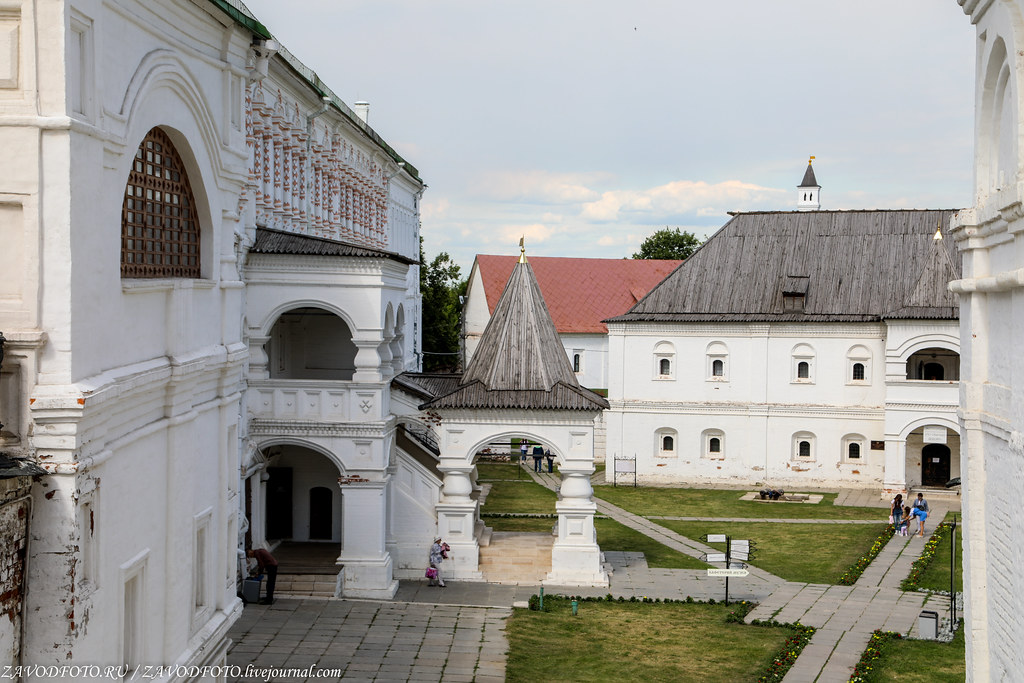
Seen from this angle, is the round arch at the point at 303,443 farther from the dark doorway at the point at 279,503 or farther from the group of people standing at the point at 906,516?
the group of people standing at the point at 906,516

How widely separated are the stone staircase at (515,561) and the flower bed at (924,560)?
814 cm

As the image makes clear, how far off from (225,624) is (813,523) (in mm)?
23633

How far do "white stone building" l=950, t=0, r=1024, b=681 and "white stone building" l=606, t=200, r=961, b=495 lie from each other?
26341mm

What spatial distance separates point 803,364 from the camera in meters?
40.2

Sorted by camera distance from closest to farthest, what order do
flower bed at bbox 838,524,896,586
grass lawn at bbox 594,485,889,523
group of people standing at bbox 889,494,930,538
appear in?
1. flower bed at bbox 838,524,896,586
2. group of people standing at bbox 889,494,930,538
3. grass lawn at bbox 594,485,889,523

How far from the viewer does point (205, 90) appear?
12016mm

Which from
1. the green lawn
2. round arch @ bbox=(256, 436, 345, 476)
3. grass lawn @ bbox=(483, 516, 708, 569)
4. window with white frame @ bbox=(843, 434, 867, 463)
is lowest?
the green lawn

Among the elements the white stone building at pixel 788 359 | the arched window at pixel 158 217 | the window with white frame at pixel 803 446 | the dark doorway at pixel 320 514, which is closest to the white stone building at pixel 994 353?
the arched window at pixel 158 217

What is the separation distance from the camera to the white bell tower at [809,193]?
58250 mm

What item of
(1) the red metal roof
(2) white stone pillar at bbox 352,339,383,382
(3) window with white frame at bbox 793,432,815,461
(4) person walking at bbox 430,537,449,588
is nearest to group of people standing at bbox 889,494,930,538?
(3) window with white frame at bbox 793,432,815,461

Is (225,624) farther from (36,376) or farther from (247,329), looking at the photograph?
(247,329)

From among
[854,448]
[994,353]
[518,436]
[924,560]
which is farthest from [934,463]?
[994,353]

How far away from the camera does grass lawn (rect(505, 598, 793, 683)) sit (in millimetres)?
18766

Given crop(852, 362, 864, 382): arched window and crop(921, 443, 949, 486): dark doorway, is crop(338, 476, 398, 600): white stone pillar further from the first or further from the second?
crop(921, 443, 949, 486): dark doorway
